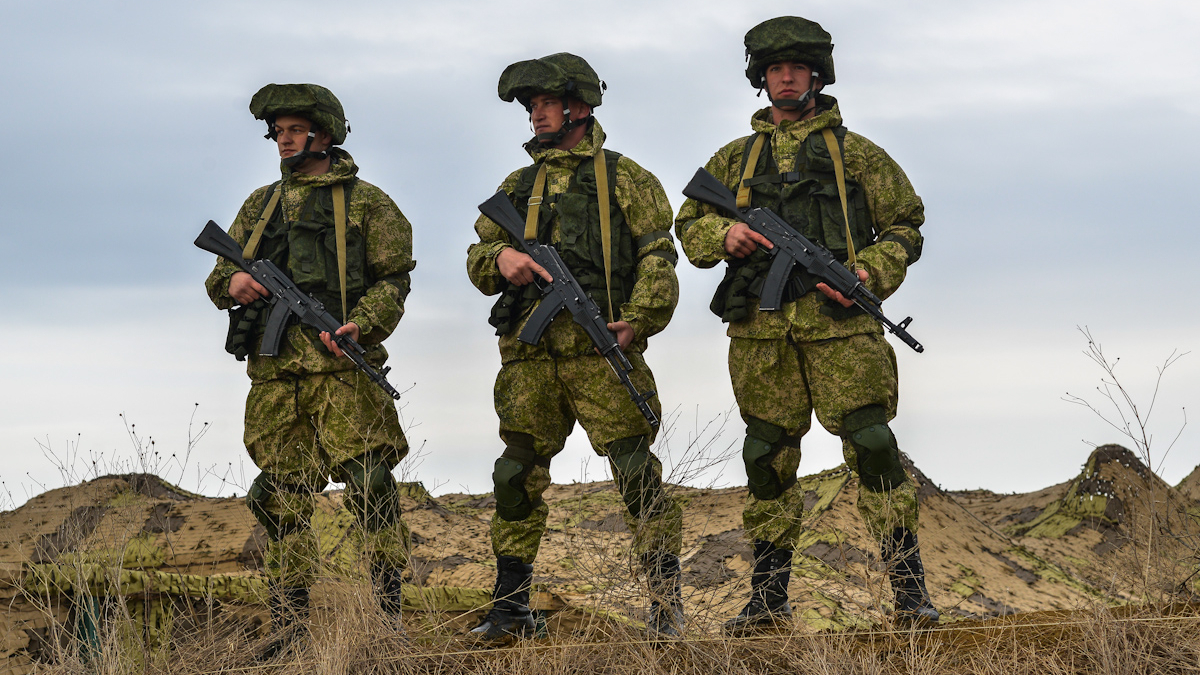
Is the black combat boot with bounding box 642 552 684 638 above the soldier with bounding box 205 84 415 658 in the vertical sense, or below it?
below

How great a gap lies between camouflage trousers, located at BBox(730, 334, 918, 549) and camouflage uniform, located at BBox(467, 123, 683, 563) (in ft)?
1.53

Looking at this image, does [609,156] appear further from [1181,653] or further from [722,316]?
[1181,653]

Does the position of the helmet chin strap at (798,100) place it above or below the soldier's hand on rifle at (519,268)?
above

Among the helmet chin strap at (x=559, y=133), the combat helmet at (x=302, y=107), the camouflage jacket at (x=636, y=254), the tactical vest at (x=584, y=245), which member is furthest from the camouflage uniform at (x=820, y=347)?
the combat helmet at (x=302, y=107)

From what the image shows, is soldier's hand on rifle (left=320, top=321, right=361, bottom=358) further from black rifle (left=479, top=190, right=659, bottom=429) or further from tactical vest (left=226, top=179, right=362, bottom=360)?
black rifle (left=479, top=190, right=659, bottom=429)

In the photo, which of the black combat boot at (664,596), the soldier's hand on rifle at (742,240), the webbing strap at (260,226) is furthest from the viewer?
the webbing strap at (260,226)

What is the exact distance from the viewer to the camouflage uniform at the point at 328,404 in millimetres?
6402

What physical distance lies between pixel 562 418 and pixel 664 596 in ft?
3.76

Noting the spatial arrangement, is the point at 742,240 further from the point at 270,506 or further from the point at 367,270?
the point at 270,506

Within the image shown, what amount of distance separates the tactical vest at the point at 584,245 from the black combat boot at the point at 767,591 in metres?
1.52

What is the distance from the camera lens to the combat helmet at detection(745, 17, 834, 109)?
6117mm

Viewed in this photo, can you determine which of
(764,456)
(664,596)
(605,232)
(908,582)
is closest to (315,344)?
(605,232)

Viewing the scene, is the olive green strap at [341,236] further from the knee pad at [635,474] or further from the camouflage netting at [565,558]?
the knee pad at [635,474]

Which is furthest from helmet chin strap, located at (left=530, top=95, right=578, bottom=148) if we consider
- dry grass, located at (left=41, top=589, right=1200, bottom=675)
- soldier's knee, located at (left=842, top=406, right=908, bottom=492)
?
dry grass, located at (left=41, top=589, right=1200, bottom=675)
